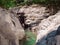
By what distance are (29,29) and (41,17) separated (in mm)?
2352

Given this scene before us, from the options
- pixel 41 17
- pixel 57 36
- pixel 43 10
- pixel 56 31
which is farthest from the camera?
pixel 43 10

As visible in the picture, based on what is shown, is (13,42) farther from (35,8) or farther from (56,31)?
(35,8)

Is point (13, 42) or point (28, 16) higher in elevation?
point (13, 42)

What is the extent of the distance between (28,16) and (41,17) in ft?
5.28

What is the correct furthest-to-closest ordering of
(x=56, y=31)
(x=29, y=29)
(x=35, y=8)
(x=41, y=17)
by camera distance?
(x=35, y=8)
(x=41, y=17)
(x=29, y=29)
(x=56, y=31)

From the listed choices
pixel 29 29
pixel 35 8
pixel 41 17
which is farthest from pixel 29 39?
pixel 35 8

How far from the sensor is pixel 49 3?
65.3 ft

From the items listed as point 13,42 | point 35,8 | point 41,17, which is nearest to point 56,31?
point 13,42

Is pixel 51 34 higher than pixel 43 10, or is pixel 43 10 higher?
pixel 51 34

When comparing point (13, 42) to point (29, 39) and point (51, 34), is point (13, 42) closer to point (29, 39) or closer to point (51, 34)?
point (51, 34)

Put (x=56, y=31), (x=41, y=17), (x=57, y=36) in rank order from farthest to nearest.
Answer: (x=41, y=17), (x=56, y=31), (x=57, y=36)

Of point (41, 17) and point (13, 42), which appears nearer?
point (13, 42)

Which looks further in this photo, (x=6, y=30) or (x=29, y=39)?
(x=29, y=39)

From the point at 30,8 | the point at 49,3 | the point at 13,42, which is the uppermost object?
the point at 13,42
